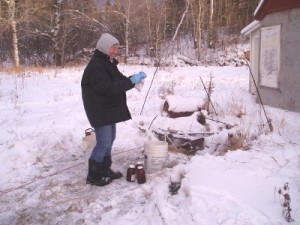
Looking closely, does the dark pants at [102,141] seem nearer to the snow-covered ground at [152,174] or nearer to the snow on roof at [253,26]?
the snow-covered ground at [152,174]

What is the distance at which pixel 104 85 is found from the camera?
4.38 metres

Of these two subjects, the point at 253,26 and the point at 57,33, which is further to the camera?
the point at 57,33

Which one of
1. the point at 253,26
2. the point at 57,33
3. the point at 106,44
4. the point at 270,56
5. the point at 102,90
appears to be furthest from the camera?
the point at 57,33

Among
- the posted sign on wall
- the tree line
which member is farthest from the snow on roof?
the tree line

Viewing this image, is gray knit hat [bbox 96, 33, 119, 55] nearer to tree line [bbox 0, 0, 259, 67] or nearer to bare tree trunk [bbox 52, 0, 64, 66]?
tree line [bbox 0, 0, 259, 67]

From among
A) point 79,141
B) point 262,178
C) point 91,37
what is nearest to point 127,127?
point 79,141

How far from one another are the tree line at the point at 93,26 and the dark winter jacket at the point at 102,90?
58.2 ft

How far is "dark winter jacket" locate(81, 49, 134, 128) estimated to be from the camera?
14.4 ft

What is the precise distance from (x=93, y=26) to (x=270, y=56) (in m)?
18.0

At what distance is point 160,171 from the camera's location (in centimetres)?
507

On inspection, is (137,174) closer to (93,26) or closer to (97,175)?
(97,175)

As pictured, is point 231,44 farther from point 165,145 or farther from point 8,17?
point 165,145

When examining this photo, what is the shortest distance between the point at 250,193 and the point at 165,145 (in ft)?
5.30

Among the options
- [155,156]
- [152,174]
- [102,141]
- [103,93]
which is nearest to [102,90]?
[103,93]
